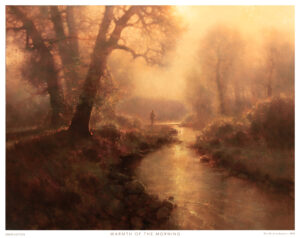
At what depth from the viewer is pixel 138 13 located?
7012 mm

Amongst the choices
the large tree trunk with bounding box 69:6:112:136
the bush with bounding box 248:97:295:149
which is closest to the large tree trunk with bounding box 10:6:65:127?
the large tree trunk with bounding box 69:6:112:136

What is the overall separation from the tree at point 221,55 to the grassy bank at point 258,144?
35.7 inches

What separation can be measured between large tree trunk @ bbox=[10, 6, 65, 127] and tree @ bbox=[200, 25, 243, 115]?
477 cm

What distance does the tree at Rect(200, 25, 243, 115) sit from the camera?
289 inches

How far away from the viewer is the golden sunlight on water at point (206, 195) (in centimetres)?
552

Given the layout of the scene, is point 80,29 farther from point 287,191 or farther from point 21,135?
point 287,191

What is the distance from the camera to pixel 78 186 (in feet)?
19.4

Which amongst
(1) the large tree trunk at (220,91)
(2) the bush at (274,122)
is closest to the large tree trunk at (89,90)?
(1) the large tree trunk at (220,91)

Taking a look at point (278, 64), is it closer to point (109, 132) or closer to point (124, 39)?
point (124, 39)

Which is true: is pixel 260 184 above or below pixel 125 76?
below

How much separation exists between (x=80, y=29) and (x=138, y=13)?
194 cm

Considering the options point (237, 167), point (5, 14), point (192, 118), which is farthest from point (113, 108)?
point (237, 167)
